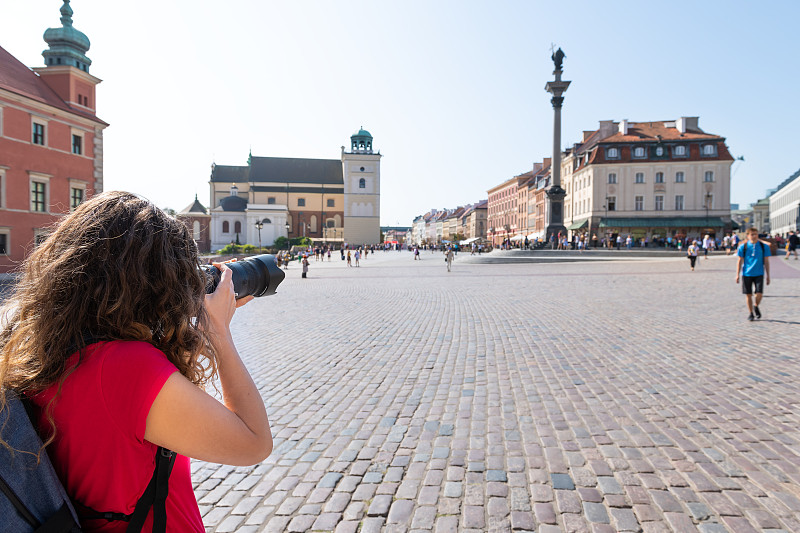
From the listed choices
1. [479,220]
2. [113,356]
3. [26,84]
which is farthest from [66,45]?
[479,220]

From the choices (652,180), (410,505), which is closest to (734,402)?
(410,505)

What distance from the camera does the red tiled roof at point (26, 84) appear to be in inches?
1134

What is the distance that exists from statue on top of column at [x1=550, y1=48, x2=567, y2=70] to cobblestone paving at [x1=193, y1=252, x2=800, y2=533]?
118 feet

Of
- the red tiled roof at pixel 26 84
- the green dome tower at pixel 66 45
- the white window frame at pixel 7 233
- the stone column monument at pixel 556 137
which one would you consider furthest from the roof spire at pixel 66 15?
the stone column monument at pixel 556 137

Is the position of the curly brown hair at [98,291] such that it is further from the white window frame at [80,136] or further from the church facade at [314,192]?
the church facade at [314,192]

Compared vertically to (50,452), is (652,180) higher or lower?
higher

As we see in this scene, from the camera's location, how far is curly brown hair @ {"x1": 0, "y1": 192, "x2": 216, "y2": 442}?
45.1 inches

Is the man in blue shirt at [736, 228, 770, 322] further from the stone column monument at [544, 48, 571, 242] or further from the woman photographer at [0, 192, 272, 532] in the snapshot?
the stone column monument at [544, 48, 571, 242]

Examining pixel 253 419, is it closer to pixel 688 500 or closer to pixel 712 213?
pixel 688 500

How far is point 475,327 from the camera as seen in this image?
9297 millimetres

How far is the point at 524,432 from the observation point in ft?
13.7

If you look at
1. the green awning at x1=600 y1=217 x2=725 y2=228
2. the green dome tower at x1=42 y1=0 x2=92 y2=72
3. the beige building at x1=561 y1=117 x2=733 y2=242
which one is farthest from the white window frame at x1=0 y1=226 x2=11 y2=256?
the green awning at x1=600 y1=217 x2=725 y2=228

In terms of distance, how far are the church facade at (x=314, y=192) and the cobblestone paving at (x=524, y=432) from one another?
82.2 metres

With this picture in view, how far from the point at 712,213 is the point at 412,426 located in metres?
64.0
